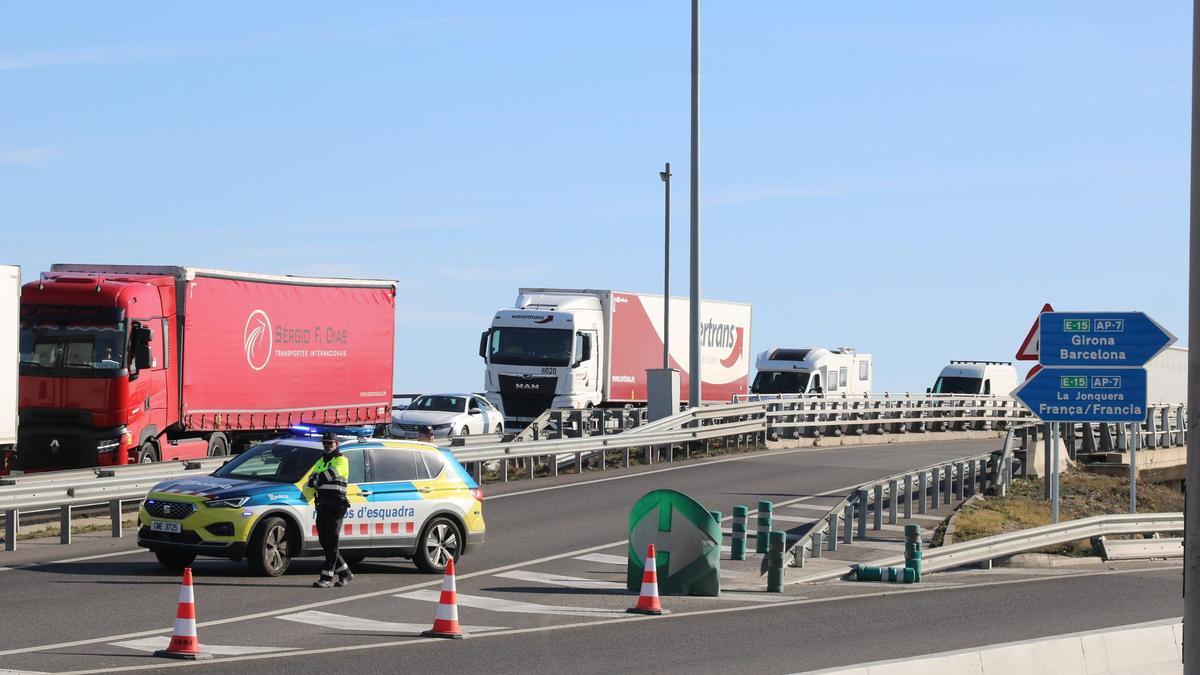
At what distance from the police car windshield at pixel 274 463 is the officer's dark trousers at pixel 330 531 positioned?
100 centimetres

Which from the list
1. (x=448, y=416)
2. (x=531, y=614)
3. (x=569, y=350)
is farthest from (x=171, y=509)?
(x=569, y=350)

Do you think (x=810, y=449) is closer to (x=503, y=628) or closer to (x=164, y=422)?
(x=164, y=422)

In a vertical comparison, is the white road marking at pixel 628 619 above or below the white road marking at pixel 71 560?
below

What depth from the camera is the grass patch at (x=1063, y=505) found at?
24891 millimetres

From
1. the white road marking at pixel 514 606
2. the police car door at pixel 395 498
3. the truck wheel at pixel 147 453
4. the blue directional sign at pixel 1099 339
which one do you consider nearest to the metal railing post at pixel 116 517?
the police car door at pixel 395 498

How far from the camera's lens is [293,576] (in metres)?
18.8

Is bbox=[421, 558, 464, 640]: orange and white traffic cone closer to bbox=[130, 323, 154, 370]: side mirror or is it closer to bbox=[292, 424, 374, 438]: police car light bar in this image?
bbox=[292, 424, 374, 438]: police car light bar

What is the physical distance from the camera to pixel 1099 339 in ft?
81.0

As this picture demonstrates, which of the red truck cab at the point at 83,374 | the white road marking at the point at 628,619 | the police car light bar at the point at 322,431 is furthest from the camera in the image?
the red truck cab at the point at 83,374

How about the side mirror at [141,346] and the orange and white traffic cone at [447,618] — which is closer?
the orange and white traffic cone at [447,618]

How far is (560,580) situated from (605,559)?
2.05 metres

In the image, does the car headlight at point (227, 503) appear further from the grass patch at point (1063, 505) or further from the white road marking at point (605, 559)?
the grass patch at point (1063, 505)

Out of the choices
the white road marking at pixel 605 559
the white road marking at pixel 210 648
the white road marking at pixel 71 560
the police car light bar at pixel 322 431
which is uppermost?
the police car light bar at pixel 322 431

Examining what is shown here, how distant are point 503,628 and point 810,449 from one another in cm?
2702
